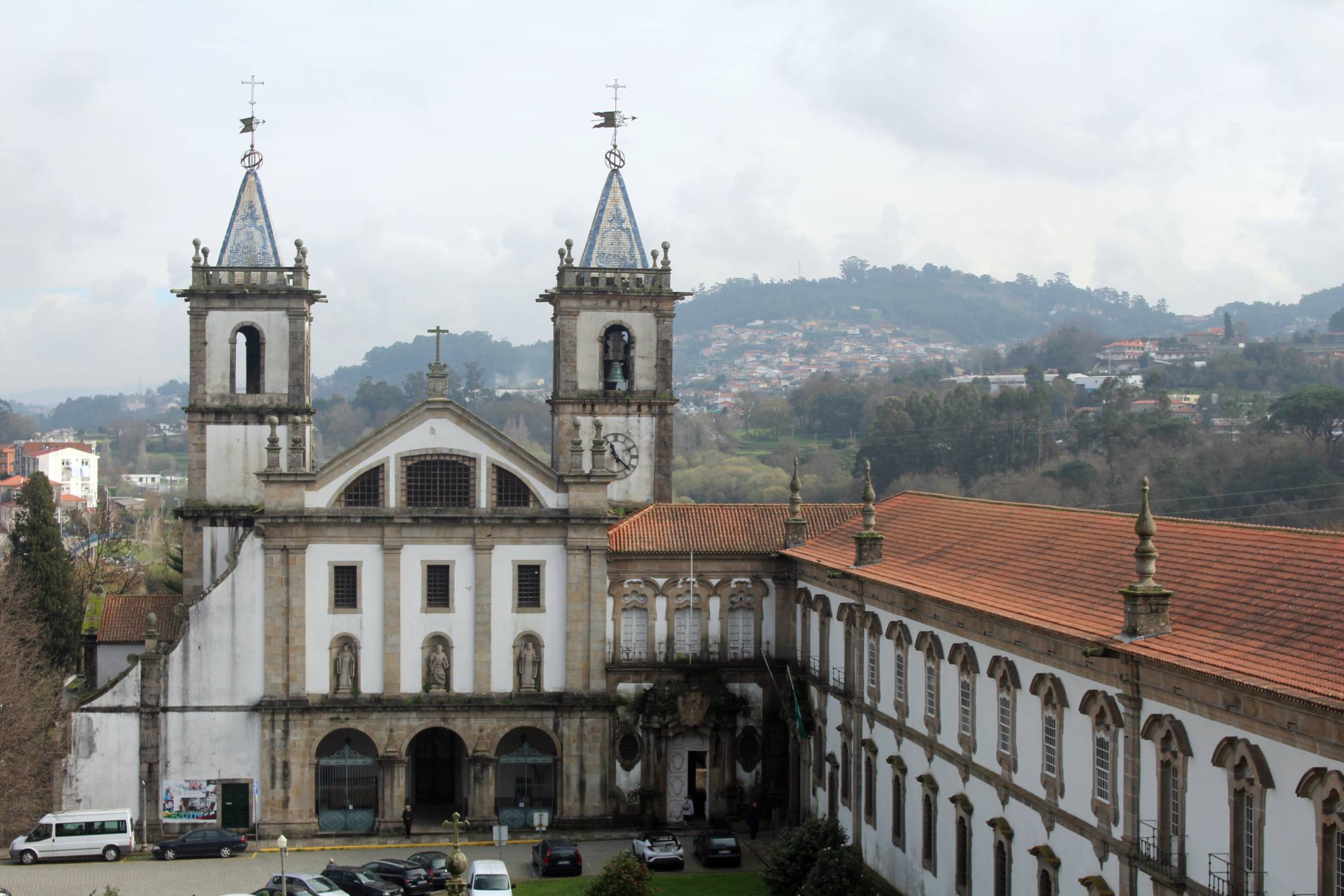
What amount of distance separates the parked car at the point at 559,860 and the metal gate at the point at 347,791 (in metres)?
6.85

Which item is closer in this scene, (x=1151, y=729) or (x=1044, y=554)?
(x=1151, y=729)

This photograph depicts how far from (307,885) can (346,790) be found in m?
9.72

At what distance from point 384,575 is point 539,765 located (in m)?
7.86

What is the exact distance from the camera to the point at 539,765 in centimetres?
5016

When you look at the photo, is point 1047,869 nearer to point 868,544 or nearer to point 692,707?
point 868,544

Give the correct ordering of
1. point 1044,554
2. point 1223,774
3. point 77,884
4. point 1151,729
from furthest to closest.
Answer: point 77,884, point 1044,554, point 1151,729, point 1223,774

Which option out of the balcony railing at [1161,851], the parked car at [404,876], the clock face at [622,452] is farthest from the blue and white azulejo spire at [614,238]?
the balcony railing at [1161,851]

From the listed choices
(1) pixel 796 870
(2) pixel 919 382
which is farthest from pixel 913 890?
(2) pixel 919 382

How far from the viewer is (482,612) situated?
1949 inches

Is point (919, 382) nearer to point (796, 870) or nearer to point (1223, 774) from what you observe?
point (796, 870)

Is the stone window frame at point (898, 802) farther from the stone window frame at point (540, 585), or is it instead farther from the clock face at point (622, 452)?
the clock face at point (622, 452)

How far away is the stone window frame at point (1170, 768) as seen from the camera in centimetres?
2492

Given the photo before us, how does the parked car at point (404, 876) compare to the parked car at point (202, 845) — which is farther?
the parked car at point (202, 845)

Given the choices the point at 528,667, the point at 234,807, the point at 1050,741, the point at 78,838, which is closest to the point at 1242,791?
the point at 1050,741
